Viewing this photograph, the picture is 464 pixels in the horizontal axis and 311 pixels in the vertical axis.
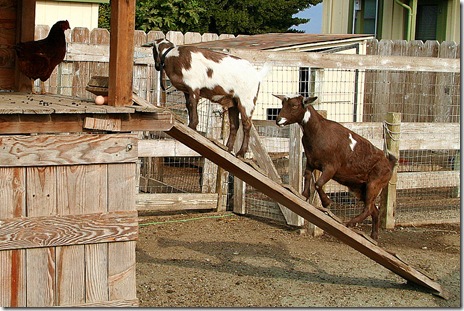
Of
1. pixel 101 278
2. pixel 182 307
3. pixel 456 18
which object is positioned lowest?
pixel 182 307

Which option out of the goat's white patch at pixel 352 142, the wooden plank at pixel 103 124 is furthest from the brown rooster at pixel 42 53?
the goat's white patch at pixel 352 142

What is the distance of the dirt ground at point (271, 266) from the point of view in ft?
23.1

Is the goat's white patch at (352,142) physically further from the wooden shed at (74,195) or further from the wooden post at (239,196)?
the wooden post at (239,196)

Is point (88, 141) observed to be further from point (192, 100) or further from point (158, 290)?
point (158, 290)

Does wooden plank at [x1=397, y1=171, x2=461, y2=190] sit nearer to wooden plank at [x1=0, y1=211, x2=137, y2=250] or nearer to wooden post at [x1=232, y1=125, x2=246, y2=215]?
wooden post at [x1=232, y1=125, x2=246, y2=215]

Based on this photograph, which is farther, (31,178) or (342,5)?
(342,5)

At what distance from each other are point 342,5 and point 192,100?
14.7 metres

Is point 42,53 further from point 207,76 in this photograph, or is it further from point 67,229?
point 67,229

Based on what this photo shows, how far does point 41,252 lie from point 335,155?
3.03 metres

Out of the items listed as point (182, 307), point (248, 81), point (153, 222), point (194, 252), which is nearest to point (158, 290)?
point (182, 307)

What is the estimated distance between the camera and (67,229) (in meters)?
5.18

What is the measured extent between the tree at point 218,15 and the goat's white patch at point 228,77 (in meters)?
14.1

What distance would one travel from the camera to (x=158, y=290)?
7176 mm

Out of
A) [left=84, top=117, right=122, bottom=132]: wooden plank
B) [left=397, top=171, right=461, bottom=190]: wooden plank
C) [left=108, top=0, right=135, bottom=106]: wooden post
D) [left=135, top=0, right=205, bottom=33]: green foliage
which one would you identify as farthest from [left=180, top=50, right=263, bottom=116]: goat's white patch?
[left=135, top=0, right=205, bottom=33]: green foliage
